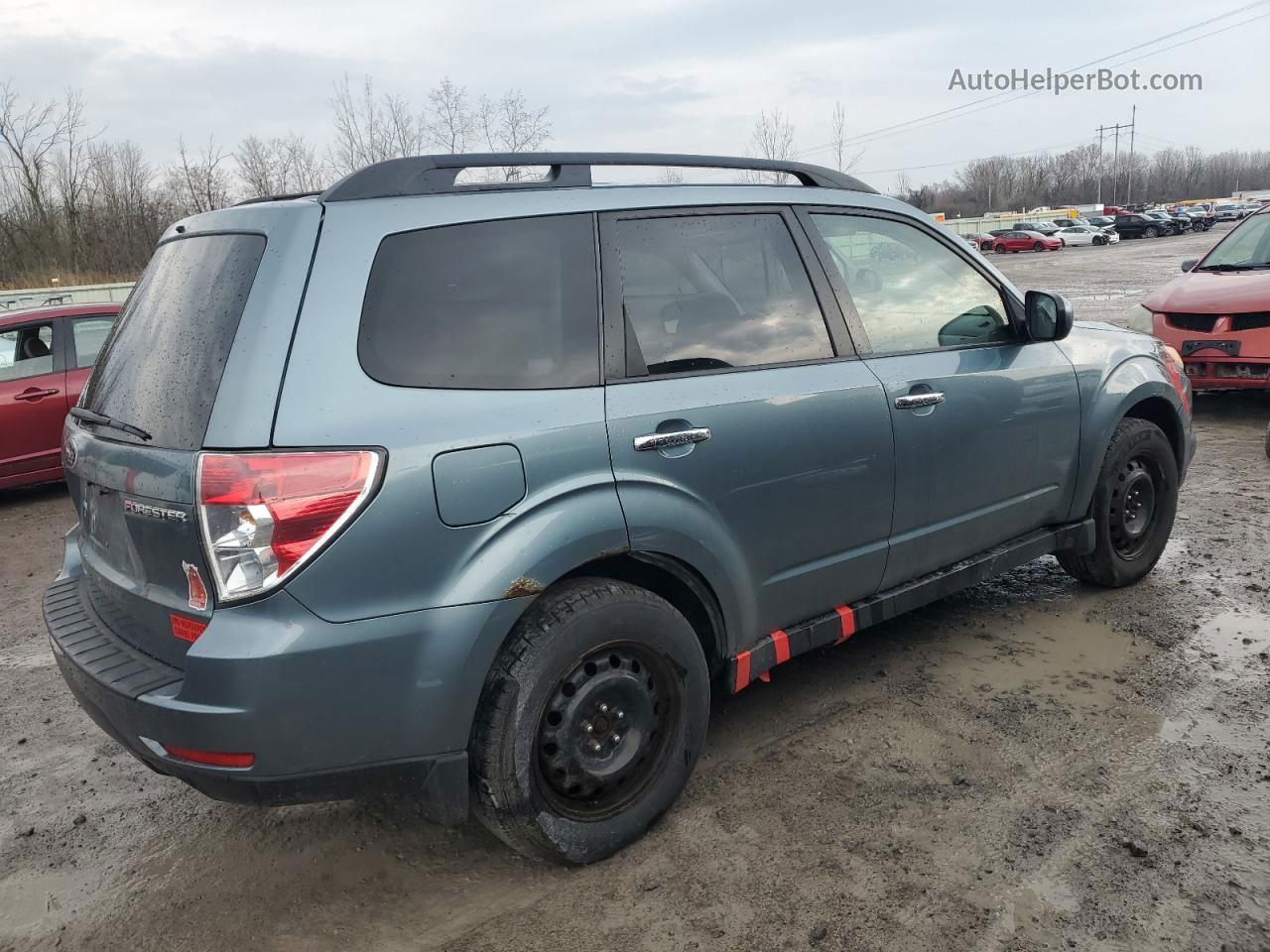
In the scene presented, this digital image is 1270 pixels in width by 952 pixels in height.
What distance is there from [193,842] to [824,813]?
1.97m

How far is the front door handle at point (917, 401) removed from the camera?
3.51 metres

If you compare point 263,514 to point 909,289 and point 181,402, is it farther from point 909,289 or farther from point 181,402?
point 909,289

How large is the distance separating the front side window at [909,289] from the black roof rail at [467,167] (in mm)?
570

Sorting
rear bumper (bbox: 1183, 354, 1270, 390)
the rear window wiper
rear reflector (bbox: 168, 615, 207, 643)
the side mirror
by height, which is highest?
the side mirror

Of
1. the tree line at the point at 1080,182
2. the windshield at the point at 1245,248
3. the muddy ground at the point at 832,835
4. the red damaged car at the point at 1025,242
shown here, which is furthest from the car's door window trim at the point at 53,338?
the tree line at the point at 1080,182

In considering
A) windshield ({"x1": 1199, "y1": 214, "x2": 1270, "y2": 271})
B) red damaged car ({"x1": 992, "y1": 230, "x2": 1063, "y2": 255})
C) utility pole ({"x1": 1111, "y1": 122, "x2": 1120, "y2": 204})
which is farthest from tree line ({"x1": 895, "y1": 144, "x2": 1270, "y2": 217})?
windshield ({"x1": 1199, "y1": 214, "x2": 1270, "y2": 271})

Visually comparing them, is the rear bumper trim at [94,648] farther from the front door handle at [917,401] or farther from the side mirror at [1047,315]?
the side mirror at [1047,315]

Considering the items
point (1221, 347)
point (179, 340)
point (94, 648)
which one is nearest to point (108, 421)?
point (179, 340)

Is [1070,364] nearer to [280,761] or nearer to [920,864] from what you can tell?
[920,864]

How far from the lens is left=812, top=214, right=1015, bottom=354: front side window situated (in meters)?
3.64

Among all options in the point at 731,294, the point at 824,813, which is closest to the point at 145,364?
the point at 731,294

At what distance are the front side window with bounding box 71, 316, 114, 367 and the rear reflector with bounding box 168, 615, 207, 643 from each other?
672 cm

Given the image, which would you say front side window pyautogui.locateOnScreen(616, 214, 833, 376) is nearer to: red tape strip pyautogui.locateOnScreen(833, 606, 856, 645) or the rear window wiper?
red tape strip pyautogui.locateOnScreen(833, 606, 856, 645)

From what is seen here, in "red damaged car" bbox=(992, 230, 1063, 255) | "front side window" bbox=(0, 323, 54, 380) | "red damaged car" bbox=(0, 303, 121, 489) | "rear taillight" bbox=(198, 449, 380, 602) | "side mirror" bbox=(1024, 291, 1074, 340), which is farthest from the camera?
"red damaged car" bbox=(992, 230, 1063, 255)
